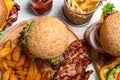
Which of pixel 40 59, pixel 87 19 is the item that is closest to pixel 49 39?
pixel 40 59

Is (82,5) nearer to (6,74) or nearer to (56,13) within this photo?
(56,13)

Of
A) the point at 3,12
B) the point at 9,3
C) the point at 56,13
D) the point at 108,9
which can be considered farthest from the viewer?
the point at 56,13

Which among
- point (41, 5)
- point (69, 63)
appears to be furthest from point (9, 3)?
point (69, 63)

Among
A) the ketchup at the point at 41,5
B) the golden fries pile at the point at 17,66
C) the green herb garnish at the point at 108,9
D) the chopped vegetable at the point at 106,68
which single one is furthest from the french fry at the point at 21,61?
the green herb garnish at the point at 108,9

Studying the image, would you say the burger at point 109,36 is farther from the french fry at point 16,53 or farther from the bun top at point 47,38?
the french fry at point 16,53

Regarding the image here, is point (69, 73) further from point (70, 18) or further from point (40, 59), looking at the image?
point (70, 18)

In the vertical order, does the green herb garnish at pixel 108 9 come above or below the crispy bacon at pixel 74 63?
above
